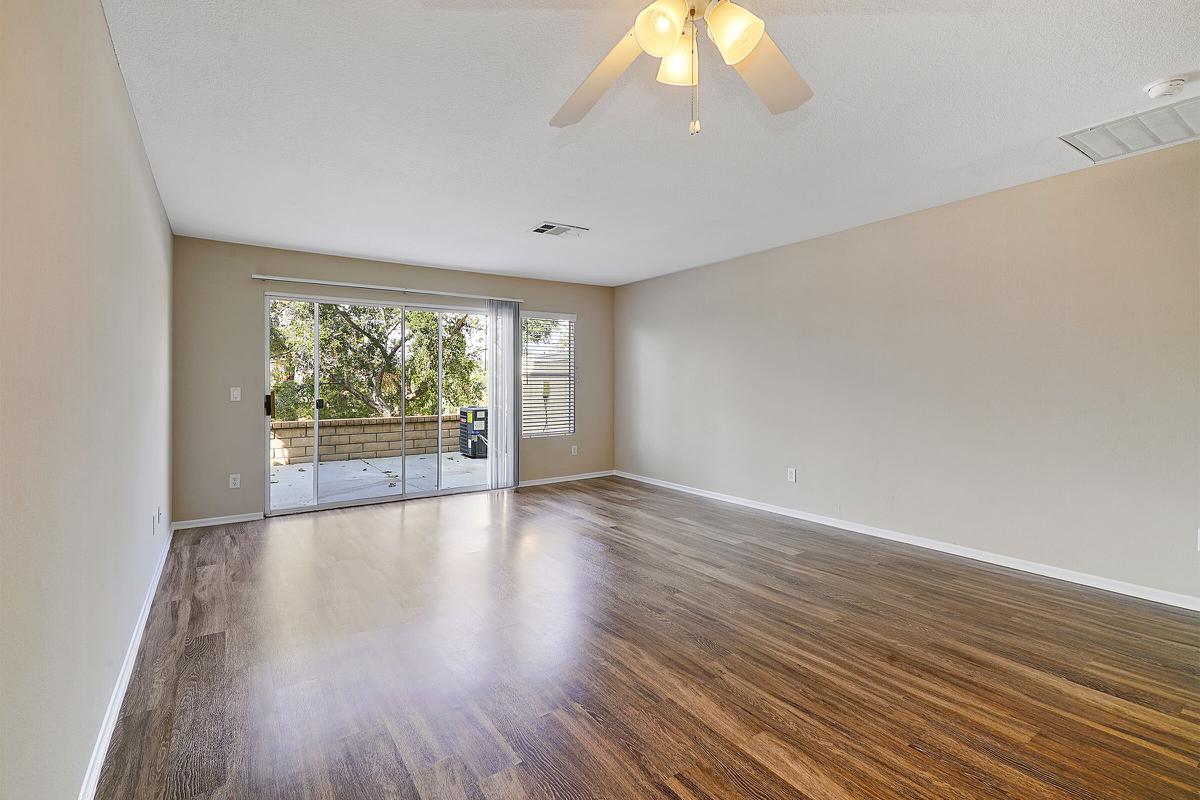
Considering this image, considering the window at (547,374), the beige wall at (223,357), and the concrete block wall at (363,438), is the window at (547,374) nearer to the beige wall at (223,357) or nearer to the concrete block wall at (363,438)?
the concrete block wall at (363,438)

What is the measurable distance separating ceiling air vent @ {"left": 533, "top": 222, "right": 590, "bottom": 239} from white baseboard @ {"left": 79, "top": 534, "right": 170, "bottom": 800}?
3.65 m

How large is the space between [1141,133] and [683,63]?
2.83 m

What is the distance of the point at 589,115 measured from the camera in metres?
2.74

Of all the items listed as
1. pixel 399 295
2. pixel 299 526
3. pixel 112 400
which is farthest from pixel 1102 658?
pixel 399 295

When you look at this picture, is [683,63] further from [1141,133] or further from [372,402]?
[372,402]

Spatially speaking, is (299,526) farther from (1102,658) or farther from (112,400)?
(1102,658)

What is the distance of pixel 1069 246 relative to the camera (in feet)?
Result: 11.7

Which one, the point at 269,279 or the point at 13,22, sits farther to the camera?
the point at 269,279

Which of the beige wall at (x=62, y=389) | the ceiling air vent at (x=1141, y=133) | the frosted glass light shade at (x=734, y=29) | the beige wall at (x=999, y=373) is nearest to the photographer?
the beige wall at (x=62, y=389)

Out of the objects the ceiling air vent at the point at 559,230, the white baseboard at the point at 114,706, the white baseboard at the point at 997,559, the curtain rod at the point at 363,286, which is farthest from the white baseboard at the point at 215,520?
the white baseboard at the point at 997,559

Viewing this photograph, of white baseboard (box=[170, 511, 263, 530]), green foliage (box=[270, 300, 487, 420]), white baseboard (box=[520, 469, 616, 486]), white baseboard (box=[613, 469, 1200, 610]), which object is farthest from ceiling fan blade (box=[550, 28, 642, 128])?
white baseboard (box=[520, 469, 616, 486])

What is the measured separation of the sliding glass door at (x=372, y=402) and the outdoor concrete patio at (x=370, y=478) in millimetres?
10

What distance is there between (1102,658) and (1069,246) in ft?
8.27

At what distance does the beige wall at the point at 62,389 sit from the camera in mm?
→ 1136
